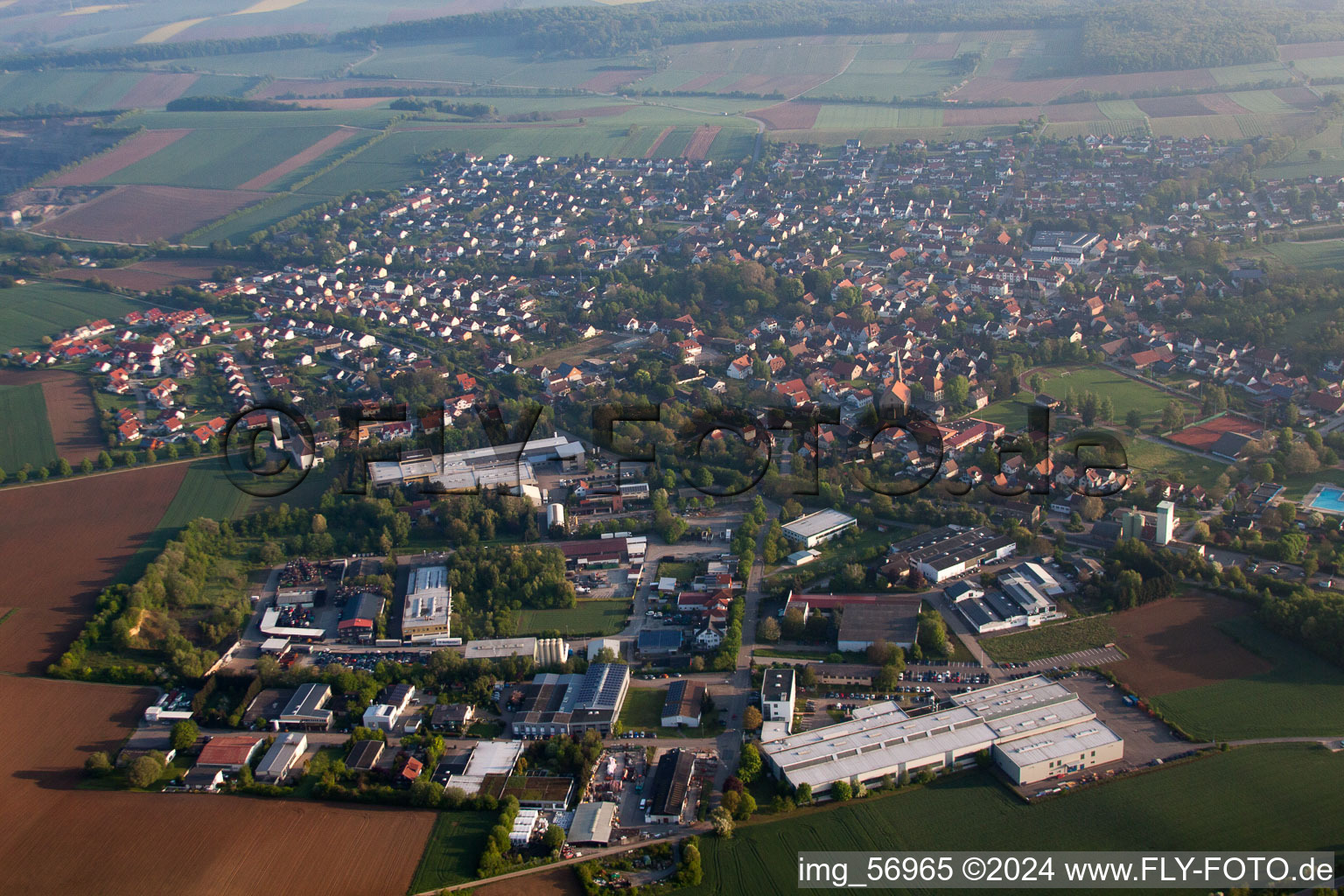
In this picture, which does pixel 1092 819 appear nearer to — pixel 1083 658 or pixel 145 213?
pixel 1083 658

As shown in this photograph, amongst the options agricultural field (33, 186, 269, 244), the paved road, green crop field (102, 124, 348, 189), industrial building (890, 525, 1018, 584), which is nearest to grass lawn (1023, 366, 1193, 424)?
industrial building (890, 525, 1018, 584)

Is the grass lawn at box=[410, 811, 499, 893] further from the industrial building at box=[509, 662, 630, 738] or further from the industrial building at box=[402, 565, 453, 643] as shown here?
the industrial building at box=[402, 565, 453, 643]

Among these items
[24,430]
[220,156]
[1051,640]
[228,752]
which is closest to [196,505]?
[24,430]

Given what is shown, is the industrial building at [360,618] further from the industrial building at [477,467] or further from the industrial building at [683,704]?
the industrial building at [683,704]

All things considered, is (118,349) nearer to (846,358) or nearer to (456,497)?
(456,497)

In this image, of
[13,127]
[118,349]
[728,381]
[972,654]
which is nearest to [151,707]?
[972,654]

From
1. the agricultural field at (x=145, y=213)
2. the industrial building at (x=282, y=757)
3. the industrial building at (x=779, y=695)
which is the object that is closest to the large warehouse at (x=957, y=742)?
the industrial building at (x=779, y=695)
